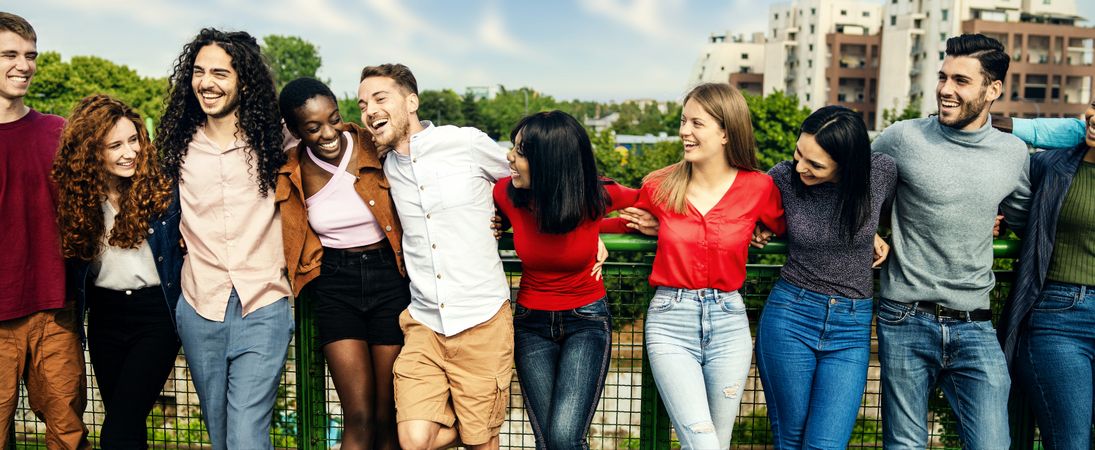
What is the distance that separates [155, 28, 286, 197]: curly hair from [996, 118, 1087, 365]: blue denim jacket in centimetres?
368

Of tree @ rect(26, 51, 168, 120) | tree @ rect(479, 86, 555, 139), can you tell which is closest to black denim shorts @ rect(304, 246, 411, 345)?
tree @ rect(26, 51, 168, 120)

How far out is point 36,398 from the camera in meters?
4.14

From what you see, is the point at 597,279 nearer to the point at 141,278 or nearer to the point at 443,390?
the point at 443,390

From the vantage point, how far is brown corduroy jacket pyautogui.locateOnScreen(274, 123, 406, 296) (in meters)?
4.04

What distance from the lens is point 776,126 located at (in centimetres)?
4628

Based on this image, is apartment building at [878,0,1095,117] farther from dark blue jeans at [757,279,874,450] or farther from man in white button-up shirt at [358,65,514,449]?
man in white button-up shirt at [358,65,514,449]

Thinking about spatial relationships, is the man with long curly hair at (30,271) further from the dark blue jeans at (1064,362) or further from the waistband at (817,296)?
the dark blue jeans at (1064,362)

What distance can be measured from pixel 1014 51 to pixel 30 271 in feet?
274

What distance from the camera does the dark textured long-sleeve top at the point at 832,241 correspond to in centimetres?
401

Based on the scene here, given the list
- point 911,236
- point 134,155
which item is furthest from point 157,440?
point 911,236

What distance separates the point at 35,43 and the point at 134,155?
845mm

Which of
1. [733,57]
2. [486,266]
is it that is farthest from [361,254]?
[733,57]

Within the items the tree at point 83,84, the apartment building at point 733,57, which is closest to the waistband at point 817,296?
the tree at point 83,84

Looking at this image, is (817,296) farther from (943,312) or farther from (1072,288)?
(1072,288)
